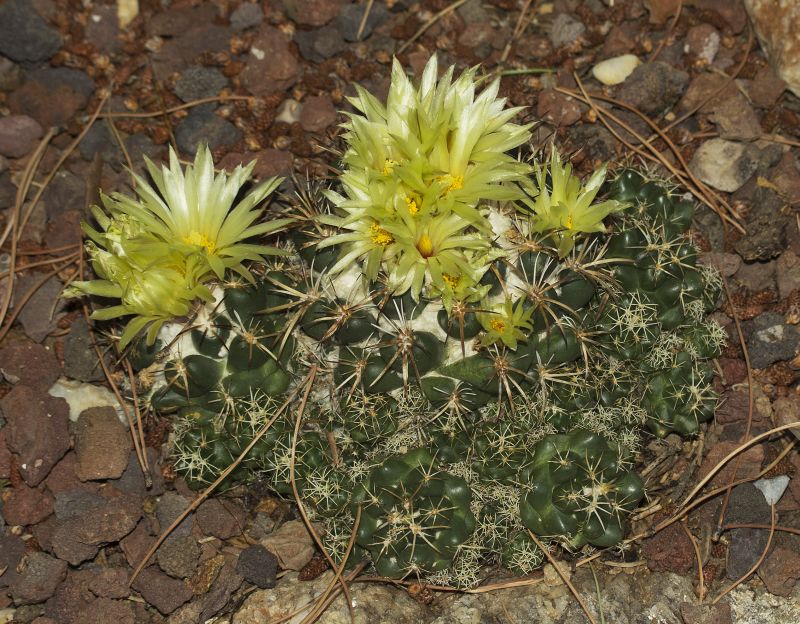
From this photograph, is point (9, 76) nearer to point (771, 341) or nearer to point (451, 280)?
point (451, 280)

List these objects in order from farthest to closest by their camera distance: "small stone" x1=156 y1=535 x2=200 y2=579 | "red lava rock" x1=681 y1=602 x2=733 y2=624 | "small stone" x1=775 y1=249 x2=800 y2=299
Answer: "small stone" x1=775 y1=249 x2=800 y2=299 → "small stone" x1=156 y1=535 x2=200 y2=579 → "red lava rock" x1=681 y1=602 x2=733 y2=624

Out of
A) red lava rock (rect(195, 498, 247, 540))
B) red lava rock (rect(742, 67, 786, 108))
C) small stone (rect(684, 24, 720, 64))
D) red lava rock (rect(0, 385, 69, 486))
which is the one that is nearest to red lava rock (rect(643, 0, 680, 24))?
small stone (rect(684, 24, 720, 64))

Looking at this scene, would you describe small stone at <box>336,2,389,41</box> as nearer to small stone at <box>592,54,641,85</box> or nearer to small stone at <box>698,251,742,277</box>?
small stone at <box>592,54,641,85</box>

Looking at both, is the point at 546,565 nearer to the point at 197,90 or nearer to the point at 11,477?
the point at 11,477

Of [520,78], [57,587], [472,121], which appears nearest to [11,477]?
[57,587]

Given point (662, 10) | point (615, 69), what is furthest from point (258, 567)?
point (662, 10)
